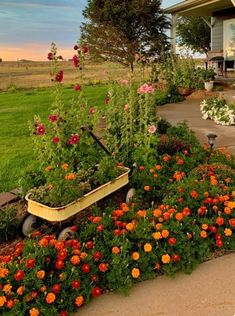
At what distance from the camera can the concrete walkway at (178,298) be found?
2.20 m

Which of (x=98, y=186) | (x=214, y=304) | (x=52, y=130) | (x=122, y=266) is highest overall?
(x=52, y=130)

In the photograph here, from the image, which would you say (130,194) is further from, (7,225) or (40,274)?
(40,274)

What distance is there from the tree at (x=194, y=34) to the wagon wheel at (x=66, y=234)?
27.7m

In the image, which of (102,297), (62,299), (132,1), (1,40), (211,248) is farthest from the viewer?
(132,1)

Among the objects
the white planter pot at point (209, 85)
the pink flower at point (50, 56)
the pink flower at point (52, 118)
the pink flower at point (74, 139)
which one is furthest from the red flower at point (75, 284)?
the white planter pot at point (209, 85)

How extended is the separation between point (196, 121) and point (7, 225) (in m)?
5.34

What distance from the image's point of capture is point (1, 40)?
11.3 m

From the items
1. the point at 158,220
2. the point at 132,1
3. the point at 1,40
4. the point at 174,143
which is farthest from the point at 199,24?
the point at 158,220

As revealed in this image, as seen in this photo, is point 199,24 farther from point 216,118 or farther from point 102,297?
point 102,297

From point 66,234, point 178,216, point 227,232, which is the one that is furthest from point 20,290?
point 227,232

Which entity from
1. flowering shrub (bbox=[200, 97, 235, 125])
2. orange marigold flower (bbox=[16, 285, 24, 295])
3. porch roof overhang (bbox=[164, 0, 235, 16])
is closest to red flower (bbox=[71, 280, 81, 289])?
orange marigold flower (bbox=[16, 285, 24, 295])

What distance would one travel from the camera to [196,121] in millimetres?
7719

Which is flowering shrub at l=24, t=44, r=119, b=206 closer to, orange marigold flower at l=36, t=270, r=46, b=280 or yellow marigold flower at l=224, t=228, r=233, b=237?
orange marigold flower at l=36, t=270, r=46, b=280

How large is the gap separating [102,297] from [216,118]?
5.85 metres
